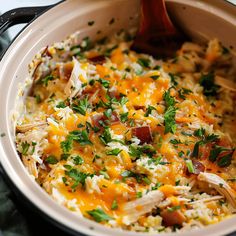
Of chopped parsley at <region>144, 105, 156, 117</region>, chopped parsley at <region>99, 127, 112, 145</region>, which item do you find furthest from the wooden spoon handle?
chopped parsley at <region>99, 127, 112, 145</region>

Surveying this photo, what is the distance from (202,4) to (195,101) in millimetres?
642

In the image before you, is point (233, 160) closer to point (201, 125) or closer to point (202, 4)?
point (201, 125)

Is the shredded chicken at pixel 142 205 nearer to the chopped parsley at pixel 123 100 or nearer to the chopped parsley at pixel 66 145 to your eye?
the chopped parsley at pixel 66 145

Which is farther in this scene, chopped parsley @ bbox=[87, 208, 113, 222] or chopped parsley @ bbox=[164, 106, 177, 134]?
chopped parsley @ bbox=[164, 106, 177, 134]

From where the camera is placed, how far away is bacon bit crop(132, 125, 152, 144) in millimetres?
2611

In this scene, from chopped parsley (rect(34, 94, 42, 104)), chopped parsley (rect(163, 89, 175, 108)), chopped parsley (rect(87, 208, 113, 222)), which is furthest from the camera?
chopped parsley (rect(34, 94, 42, 104))

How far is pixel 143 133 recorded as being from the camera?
2.61 meters

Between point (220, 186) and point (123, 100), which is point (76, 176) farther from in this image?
Result: point (220, 186)

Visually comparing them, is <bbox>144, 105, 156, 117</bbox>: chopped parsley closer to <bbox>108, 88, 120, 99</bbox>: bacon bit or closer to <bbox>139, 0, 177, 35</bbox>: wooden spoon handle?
<bbox>108, 88, 120, 99</bbox>: bacon bit

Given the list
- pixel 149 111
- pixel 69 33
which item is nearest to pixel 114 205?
pixel 149 111

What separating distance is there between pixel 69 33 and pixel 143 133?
34.3 inches

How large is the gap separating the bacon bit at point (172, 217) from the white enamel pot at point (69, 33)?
27 cm

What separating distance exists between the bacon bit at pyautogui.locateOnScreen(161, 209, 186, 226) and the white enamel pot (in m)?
0.27

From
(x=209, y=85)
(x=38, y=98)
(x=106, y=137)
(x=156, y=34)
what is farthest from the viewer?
(x=156, y=34)
